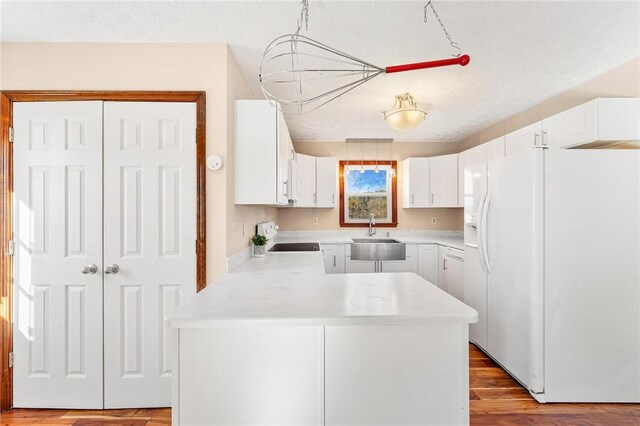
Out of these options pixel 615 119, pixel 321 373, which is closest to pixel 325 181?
pixel 615 119

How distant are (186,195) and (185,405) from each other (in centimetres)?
127

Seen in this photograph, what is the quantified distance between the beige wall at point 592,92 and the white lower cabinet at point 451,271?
5.26ft

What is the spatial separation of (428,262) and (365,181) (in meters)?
1.51

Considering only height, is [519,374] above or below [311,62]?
below

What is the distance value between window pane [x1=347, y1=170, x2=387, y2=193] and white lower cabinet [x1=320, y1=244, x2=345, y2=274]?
1060mm

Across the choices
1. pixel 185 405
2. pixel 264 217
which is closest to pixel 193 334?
pixel 185 405

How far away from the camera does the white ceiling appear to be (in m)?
1.72

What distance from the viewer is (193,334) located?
1150 mm

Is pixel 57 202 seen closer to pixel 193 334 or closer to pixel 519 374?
pixel 193 334

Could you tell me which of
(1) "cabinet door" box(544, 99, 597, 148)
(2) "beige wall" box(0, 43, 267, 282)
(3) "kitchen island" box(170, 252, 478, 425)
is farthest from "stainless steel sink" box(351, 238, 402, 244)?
(3) "kitchen island" box(170, 252, 478, 425)

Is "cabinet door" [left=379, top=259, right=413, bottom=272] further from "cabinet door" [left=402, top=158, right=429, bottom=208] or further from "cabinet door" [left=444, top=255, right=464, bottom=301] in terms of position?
"cabinet door" [left=402, top=158, right=429, bottom=208]

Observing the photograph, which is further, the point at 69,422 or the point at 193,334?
the point at 69,422

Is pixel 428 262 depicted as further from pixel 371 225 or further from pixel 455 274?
pixel 371 225

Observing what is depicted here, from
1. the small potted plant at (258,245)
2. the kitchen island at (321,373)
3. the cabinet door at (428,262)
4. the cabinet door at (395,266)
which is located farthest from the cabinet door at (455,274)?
the kitchen island at (321,373)
